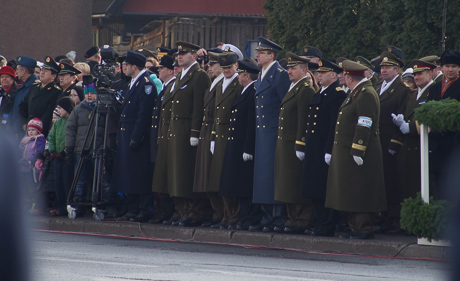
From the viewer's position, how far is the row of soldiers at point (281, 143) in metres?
11.0

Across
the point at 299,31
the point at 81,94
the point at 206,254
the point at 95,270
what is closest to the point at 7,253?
the point at 95,270

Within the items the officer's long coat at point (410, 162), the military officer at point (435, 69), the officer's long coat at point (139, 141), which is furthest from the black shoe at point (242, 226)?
the military officer at point (435, 69)

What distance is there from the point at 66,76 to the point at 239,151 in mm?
3995

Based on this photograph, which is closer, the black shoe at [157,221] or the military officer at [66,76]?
the black shoe at [157,221]

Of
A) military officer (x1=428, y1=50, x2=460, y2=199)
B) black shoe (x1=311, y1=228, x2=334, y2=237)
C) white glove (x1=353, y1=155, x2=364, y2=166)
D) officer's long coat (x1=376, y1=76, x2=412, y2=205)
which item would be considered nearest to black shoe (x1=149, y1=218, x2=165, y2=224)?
black shoe (x1=311, y1=228, x2=334, y2=237)

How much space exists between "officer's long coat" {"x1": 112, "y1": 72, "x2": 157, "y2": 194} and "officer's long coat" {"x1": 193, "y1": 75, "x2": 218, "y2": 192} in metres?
1.00

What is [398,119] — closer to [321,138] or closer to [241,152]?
[321,138]

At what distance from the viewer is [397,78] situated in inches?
476

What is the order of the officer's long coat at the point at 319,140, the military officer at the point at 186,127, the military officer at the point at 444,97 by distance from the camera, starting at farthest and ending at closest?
the military officer at the point at 186,127, the officer's long coat at the point at 319,140, the military officer at the point at 444,97

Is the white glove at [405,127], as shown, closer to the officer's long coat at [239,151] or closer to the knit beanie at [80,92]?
the officer's long coat at [239,151]

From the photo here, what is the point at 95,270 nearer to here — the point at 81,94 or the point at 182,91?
the point at 182,91

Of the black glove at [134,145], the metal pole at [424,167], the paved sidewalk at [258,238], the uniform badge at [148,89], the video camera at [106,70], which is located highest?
the video camera at [106,70]

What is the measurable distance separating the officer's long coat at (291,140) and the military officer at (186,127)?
1386mm

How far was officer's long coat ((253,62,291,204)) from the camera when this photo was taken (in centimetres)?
1190
